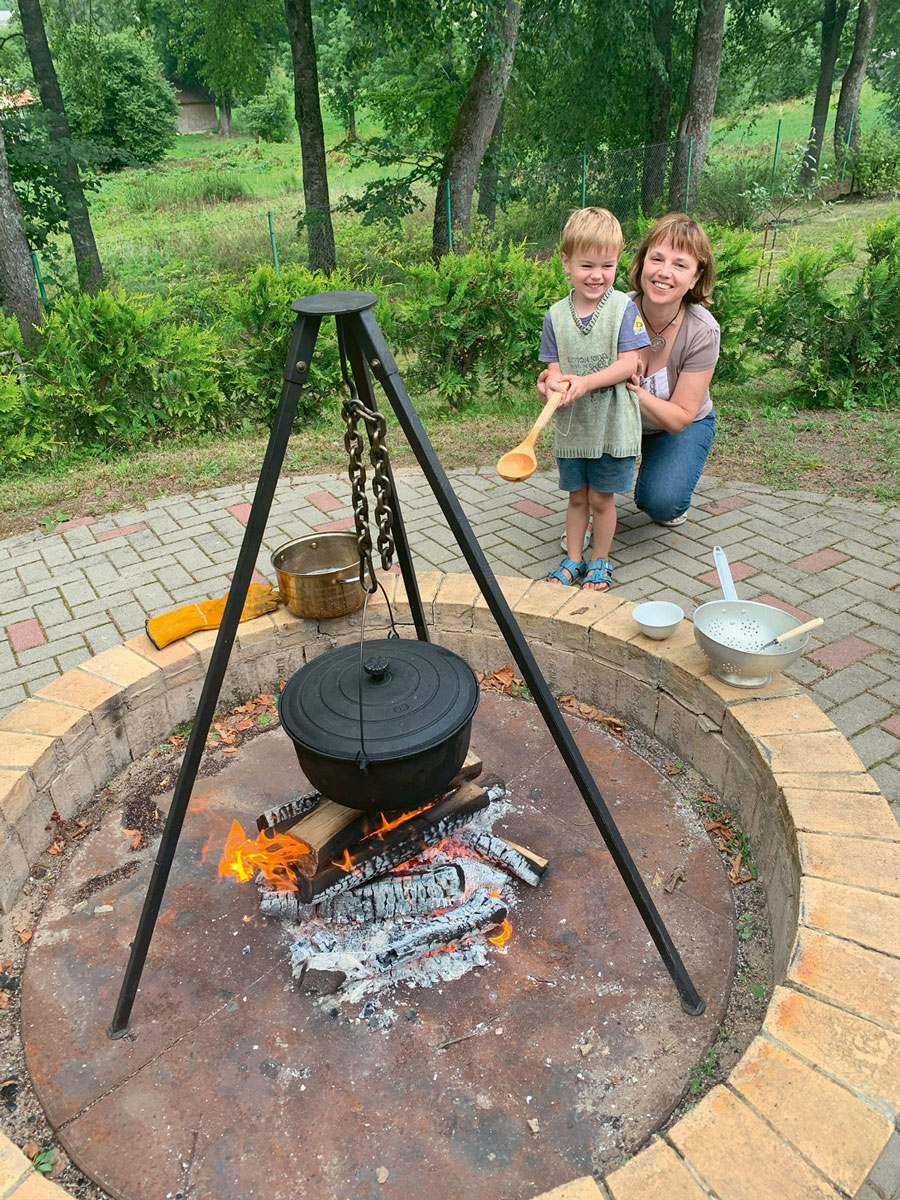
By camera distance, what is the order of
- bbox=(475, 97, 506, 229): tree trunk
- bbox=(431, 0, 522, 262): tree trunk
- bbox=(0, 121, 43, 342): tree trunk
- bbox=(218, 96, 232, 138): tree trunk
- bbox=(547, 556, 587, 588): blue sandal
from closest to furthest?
bbox=(547, 556, 587, 588): blue sandal → bbox=(0, 121, 43, 342): tree trunk → bbox=(431, 0, 522, 262): tree trunk → bbox=(475, 97, 506, 229): tree trunk → bbox=(218, 96, 232, 138): tree trunk

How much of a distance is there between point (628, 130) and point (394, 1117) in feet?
59.6

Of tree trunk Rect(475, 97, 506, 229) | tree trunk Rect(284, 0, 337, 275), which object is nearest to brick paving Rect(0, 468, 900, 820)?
tree trunk Rect(284, 0, 337, 275)

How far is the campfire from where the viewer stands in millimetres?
2023

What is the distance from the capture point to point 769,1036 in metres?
1.52

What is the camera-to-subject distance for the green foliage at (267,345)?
5.62 meters

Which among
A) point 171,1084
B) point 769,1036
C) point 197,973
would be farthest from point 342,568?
point 769,1036

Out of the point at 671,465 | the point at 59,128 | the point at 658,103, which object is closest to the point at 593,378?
the point at 671,465

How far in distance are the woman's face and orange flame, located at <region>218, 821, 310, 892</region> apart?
2.77 m

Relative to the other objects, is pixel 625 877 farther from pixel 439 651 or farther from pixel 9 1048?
pixel 9 1048

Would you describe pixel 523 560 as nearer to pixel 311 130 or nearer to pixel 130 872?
pixel 130 872

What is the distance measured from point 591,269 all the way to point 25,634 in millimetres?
2968

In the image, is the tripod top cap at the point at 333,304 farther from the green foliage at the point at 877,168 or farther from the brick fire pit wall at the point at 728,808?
the green foliage at the point at 877,168

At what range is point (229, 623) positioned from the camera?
1.72 m

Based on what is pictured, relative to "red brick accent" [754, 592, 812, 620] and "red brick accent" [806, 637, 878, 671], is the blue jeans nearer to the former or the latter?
"red brick accent" [754, 592, 812, 620]
